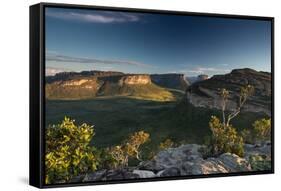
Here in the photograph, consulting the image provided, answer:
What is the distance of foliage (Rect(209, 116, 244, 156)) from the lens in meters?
10.3

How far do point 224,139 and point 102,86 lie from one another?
2055mm

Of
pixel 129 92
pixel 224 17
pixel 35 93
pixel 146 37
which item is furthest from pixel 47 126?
pixel 224 17

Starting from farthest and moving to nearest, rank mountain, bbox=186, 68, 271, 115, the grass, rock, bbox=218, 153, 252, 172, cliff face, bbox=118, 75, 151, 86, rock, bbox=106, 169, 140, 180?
rock, bbox=218, 153, 252, 172, mountain, bbox=186, 68, 271, 115, cliff face, bbox=118, 75, 151, 86, rock, bbox=106, 169, 140, 180, the grass

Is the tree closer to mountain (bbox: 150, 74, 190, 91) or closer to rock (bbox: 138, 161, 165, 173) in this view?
mountain (bbox: 150, 74, 190, 91)

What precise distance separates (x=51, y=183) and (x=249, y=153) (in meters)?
3.09

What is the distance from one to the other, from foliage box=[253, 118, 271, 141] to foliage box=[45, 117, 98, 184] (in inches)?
104

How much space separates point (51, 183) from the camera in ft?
29.9

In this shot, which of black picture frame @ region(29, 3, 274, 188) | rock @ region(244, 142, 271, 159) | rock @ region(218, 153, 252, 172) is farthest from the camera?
rock @ region(244, 142, 271, 159)

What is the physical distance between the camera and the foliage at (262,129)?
10.7 metres

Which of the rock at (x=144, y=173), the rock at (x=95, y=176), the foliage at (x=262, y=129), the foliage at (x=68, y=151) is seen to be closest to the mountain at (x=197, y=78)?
the foliage at (x=262, y=129)

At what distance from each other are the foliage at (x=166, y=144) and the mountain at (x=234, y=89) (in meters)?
0.65

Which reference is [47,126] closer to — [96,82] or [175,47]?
[96,82]

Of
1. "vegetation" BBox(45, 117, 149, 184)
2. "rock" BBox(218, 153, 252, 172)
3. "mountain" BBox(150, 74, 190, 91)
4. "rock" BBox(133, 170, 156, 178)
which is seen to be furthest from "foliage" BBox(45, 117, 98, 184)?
"rock" BBox(218, 153, 252, 172)

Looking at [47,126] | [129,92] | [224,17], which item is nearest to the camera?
[47,126]
